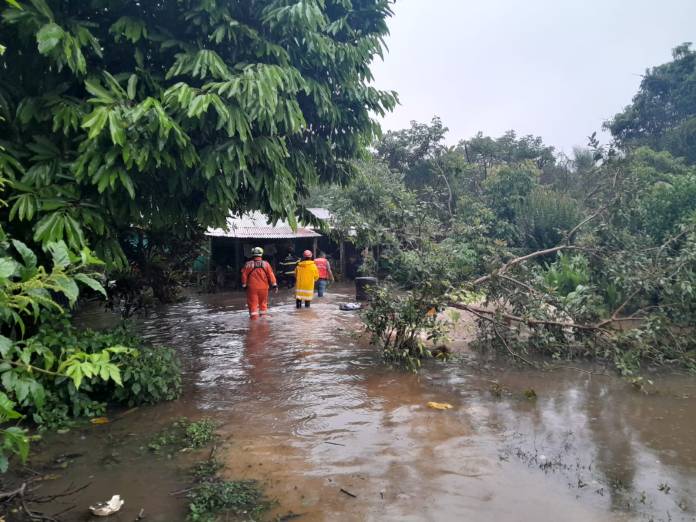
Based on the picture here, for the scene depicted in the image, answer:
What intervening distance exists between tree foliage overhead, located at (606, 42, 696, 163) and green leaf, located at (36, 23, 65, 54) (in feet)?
84.3

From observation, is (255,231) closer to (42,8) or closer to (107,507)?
(42,8)

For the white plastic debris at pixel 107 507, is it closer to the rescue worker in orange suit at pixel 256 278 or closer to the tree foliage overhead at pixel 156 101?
the tree foliage overhead at pixel 156 101

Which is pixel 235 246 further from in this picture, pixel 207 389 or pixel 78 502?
pixel 78 502

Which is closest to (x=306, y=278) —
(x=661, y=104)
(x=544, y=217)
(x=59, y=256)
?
(x=544, y=217)

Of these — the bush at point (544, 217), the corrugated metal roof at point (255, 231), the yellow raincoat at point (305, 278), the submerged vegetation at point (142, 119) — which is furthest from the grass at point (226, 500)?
the bush at point (544, 217)

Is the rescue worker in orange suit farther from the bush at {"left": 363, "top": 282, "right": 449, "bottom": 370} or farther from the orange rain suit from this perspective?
the bush at {"left": 363, "top": 282, "right": 449, "bottom": 370}

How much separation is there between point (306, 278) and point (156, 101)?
861 cm

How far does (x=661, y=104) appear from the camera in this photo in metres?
25.8

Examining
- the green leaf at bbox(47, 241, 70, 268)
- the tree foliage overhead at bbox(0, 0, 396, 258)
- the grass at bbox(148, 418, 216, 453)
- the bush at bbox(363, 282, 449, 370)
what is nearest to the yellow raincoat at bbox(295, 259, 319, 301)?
the bush at bbox(363, 282, 449, 370)

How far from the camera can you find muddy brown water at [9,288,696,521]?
3.67m

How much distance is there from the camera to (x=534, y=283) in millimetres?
8195

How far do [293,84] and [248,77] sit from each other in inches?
27.1

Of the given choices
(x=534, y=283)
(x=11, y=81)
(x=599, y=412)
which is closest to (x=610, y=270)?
(x=534, y=283)

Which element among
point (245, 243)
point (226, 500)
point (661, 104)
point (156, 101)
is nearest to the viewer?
point (226, 500)
